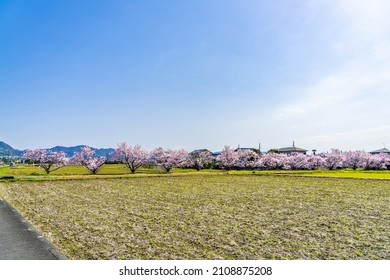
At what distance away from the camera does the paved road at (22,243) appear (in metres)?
6.73

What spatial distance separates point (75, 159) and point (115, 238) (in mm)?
56492

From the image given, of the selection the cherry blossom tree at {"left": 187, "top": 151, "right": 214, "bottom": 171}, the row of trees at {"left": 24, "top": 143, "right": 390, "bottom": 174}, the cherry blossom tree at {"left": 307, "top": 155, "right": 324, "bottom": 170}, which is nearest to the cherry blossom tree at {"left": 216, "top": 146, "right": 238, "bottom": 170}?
the row of trees at {"left": 24, "top": 143, "right": 390, "bottom": 174}

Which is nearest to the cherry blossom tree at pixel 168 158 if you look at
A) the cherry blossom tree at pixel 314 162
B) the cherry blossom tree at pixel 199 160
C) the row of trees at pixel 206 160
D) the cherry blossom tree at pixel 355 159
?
the row of trees at pixel 206 160

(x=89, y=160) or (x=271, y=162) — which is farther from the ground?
(x=89, y=160)

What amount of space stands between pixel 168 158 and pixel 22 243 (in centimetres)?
5784

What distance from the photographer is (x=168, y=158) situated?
65562 millimetres

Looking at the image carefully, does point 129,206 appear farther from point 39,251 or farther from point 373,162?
point 373,162

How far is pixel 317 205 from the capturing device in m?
14.9

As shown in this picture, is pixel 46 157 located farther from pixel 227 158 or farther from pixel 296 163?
pixel 296 163

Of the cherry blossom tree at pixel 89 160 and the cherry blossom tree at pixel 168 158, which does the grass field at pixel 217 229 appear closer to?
the cherry blossom tree at pixel 89 160

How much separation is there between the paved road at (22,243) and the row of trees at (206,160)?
48.3m

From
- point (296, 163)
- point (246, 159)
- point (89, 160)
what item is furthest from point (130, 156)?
point (296, 163)

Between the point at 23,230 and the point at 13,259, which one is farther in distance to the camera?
the point at 23,230
